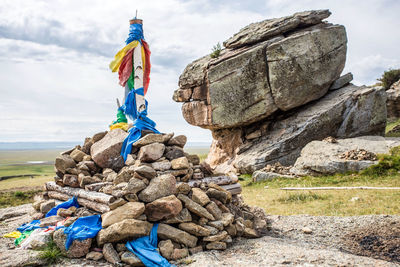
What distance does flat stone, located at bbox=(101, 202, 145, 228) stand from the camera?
718 centimetres

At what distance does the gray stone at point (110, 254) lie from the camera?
6.66m

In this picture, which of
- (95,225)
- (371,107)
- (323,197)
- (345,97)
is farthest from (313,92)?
(95,225)

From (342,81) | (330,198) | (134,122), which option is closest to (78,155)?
(134,122)

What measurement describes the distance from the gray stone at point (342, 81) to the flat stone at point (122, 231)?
21833 mm

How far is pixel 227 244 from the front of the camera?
26.0 feet

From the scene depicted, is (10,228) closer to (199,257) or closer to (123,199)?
(123,199)

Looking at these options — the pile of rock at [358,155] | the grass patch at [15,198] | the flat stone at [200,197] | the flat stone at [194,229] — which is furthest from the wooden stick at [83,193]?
the pile of rock at [358,155]

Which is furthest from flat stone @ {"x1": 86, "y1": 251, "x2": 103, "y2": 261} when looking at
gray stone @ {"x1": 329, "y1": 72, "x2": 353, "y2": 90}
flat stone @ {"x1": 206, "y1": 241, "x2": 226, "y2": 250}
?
gray stone @ {"x1": 329, "y1": 72, "x2": 353, "y2": 90}

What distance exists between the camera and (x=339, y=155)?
59.1 feet

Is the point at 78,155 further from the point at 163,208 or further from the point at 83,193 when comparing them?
the point at 163,208

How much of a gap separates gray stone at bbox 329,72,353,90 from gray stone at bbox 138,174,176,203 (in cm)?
2045

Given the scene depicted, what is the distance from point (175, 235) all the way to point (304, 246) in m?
3.50

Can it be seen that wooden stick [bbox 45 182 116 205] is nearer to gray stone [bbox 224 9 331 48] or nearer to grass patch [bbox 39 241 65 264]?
grass patch [bbox 39 241 65 264]

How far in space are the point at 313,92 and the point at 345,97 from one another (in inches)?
90.3
